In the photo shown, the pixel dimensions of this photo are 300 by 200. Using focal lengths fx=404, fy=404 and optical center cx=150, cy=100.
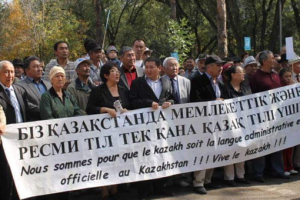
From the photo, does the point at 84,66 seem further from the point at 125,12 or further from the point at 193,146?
the point at 125,12

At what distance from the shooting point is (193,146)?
19.4ft

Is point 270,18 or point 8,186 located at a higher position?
point 270,18

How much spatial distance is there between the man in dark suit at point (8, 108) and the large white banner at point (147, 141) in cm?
27

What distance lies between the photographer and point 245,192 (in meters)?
6.06

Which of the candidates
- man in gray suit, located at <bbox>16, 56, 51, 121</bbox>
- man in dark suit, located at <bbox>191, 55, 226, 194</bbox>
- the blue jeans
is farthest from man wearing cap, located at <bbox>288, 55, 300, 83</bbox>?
man in gray suit, located at <bbox>16, 56, 51, 121</bbox>

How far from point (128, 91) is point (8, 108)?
172 centimetres

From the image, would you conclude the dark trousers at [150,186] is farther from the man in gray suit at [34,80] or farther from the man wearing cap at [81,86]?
the man in gray suit at [34,80]

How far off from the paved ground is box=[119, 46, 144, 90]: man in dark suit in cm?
174

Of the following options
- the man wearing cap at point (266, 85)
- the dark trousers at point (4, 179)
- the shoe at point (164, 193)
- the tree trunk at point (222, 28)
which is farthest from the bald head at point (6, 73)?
the tree trunk at point (222, 28)

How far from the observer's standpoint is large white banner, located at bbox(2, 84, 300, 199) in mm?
5078

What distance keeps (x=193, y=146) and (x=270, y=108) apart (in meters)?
1.57

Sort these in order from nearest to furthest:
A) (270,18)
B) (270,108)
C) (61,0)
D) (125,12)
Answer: (270,108) → (270,18) → (61,0) → (125,12)

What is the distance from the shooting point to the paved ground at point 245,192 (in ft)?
19.1

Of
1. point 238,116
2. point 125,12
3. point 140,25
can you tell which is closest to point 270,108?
point 238,116
